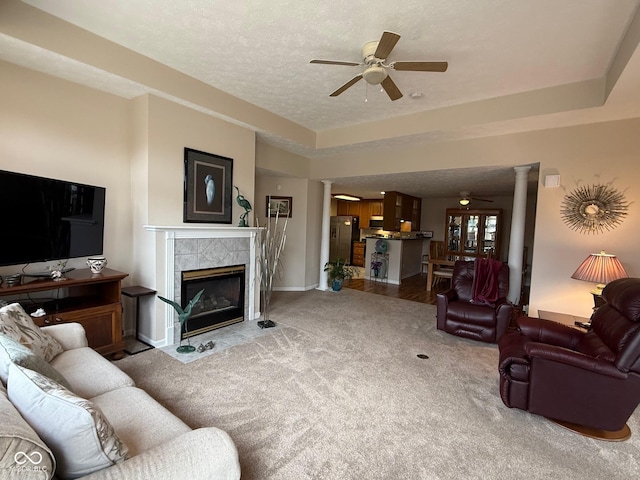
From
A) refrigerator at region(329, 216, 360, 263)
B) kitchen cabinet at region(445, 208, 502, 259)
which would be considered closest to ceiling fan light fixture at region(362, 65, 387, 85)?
kitchen cabinet at region(445, 208, 502, 259)

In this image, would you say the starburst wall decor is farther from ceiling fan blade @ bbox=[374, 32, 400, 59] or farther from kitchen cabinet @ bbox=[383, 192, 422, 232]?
kitchen cabinet @ bbox=[383, 192, 422, 232]

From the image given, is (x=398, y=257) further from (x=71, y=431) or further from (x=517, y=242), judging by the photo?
(x=71, y=431)

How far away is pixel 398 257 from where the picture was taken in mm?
7363

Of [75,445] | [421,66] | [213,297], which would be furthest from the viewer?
[213,297]

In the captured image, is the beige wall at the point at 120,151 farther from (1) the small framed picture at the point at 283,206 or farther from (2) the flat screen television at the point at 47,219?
(1) the small framed picture at the point at 283,206

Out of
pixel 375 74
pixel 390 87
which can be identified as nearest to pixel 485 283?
pixel 390 87

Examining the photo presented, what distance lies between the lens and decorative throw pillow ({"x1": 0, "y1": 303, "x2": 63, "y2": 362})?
1.74 meters

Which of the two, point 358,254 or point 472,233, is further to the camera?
point 358,254

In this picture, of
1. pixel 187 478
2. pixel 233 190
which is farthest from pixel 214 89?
pixel 187 478

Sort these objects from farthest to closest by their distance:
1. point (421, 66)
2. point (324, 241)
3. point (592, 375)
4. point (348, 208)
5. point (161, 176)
Result: 1. point (348, 208)
2. point (324, 241)
3. point (161, 176)
4. point (421, 66)
5. point (592, 375)

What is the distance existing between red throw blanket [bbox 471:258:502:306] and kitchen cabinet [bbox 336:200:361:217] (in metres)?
6.72

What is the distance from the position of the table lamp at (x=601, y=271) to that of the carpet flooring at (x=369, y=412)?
1196mm

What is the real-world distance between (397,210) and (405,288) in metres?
2.01

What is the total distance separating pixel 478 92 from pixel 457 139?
95 cm
